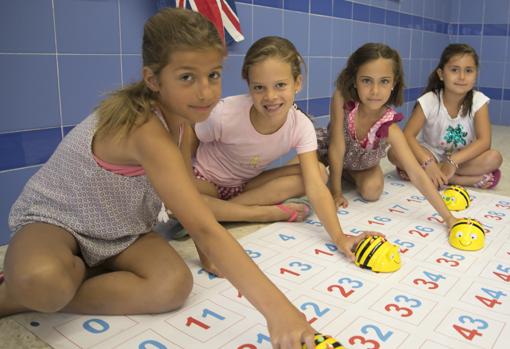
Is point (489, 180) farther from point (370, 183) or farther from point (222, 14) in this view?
point (222, 14)

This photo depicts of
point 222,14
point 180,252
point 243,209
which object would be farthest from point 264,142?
point 222,14

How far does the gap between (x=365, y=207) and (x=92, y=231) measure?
0.91m

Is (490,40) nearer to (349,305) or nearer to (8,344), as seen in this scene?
(349,305)

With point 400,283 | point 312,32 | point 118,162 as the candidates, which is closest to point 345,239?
point 400,283

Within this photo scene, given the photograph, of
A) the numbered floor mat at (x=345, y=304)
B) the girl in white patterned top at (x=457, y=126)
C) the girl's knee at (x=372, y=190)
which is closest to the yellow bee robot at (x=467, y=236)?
the numbered floor mat at (x=345, y=304)

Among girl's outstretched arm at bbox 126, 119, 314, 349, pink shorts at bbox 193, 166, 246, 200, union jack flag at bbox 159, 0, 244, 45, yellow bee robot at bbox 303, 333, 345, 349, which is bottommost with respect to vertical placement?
pink shorts at bbox 193, 166, 246, 200

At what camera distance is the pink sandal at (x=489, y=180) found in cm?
175

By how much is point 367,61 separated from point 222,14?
1.67 ft

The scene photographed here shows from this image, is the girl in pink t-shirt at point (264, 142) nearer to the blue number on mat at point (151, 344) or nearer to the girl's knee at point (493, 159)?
the blue number on mat at point (151, 344)

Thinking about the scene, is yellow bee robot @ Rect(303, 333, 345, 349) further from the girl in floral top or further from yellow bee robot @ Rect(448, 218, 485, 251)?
the girl in floral top

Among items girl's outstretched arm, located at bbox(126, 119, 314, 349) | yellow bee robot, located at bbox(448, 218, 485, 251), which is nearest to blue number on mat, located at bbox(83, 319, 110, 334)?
girl's outstretched arm, located at bbox(126, 119, 314, 349)

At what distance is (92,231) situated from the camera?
887 millimetres

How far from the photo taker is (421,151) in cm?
174

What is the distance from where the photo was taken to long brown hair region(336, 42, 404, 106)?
1.43 m
